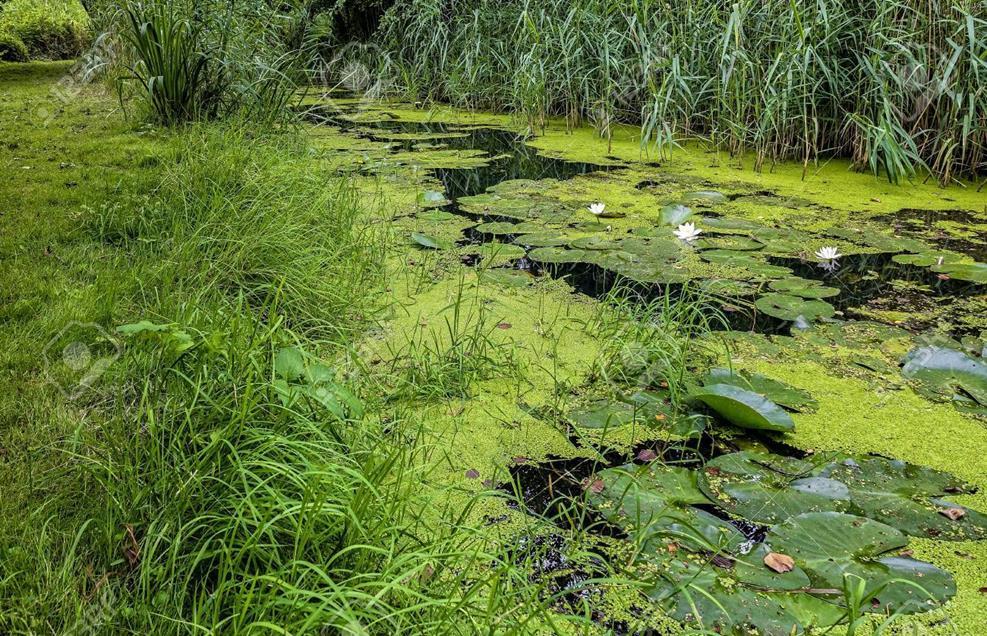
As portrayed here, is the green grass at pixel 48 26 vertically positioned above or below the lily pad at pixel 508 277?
above

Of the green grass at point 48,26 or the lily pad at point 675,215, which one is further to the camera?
the green grass at point 48,26

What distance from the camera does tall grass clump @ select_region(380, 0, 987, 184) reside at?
3289 mm

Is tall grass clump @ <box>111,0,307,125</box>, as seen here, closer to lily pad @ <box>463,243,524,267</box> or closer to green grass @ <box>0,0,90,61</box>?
lily pad @ <box>463,243,524,267</box>

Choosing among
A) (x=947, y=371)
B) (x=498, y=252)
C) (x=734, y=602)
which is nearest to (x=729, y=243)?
(x=498, y=252)

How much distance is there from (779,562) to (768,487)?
21cm

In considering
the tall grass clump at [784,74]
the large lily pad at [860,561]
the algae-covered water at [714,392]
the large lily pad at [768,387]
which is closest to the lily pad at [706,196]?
the algae-covered water at [714,392]

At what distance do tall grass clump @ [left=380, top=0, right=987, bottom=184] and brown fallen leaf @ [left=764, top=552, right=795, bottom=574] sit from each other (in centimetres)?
275

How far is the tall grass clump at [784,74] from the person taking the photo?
3.29 metres

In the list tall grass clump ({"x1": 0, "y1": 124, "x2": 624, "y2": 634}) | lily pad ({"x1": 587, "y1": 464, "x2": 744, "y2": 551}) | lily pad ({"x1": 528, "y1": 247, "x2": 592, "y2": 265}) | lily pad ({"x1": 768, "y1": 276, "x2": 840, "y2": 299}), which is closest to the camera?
tall grass clump ({"x1": 0, "y1": 124, "x2": 624, "y2": 634})

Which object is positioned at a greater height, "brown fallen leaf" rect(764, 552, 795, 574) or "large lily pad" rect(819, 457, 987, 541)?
"large lily pad" rect(819, 457, 987, 541)

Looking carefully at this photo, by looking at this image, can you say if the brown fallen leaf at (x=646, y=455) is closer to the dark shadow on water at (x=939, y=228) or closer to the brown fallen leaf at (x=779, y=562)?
the brown fallen leaf at (x=779, y=562)

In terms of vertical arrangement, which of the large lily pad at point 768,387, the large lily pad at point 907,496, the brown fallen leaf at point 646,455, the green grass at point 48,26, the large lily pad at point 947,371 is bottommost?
the brown fallen leaf at point 646,455

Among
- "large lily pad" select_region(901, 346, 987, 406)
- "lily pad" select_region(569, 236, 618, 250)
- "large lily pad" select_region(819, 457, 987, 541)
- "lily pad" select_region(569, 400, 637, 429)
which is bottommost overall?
"lily pad" select_region(569, 400, 637, 429)

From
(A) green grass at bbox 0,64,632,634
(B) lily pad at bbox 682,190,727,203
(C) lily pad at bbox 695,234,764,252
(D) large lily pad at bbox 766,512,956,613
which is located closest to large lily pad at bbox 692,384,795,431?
(D) large lily pad at bbox 766,512,956,613
